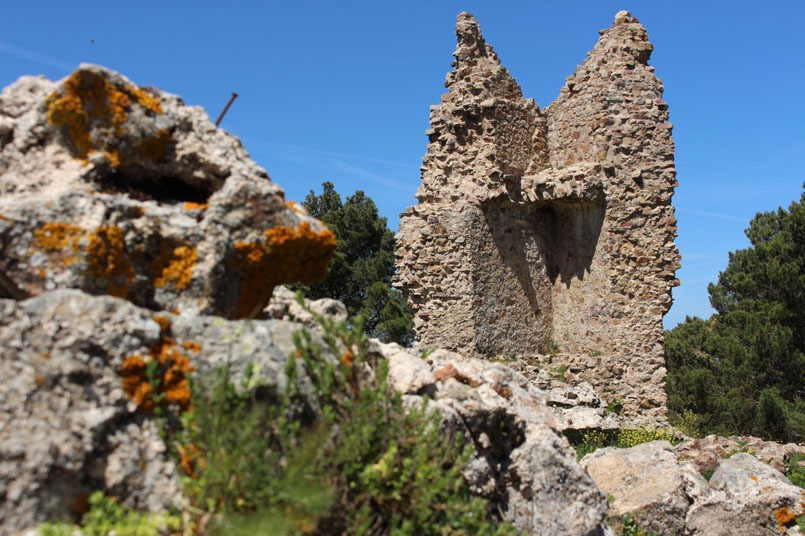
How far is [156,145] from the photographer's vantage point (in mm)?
3543

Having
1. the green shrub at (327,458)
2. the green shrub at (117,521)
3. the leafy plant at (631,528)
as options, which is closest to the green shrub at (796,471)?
the leafy plant at (631,528)

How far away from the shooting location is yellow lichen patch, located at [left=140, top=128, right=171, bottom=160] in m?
3.52

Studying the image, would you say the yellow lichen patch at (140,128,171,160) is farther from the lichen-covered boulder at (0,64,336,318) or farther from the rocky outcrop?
the rocky outcrop

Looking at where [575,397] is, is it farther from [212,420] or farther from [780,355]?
[780,355]

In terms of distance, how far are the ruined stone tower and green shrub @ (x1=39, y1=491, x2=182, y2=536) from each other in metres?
7.64

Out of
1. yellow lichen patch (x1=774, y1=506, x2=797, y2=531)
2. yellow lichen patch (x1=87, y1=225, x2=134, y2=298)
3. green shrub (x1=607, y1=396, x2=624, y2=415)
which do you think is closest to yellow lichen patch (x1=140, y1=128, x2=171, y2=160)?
yellow lichen patch (x1=87, y1=225, x2=134, y2=298)

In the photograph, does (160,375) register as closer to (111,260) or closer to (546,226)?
(111,260)

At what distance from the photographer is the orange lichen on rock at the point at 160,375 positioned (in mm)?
2855

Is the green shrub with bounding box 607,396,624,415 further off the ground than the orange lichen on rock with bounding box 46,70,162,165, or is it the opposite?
the orange lichen on rock with bounding box 46,70,162,165

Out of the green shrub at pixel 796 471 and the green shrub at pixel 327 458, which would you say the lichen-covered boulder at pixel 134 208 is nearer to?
the green shrub at pixel 327 458

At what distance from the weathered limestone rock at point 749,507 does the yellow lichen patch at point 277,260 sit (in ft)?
14.9

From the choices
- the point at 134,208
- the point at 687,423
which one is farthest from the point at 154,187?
the point at 687,423

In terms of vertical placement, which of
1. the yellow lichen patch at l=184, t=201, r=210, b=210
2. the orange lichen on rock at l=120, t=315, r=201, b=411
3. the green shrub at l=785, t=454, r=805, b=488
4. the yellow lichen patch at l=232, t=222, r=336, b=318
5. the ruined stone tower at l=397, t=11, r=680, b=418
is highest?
the ruined stone tower at l=397, t=11, r=680, b=418

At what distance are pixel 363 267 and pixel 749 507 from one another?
763 inches
